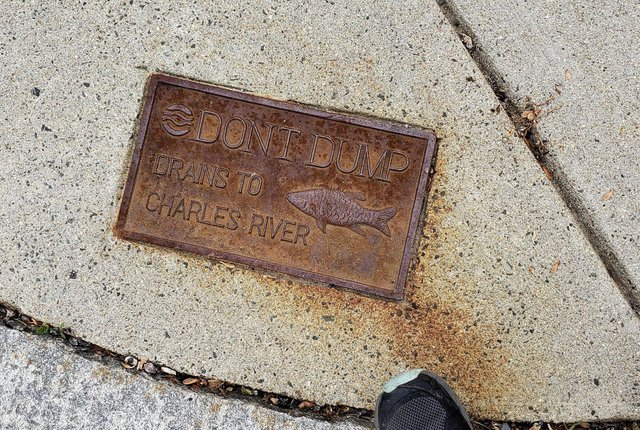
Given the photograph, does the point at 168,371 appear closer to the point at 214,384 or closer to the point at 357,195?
A: the point at 214,384

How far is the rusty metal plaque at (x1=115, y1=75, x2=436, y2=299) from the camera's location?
198 centimetres

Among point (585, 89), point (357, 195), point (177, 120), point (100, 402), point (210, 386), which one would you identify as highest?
point (585, 89)

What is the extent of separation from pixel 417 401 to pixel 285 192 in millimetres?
916

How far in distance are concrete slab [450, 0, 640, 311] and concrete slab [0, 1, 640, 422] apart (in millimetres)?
108

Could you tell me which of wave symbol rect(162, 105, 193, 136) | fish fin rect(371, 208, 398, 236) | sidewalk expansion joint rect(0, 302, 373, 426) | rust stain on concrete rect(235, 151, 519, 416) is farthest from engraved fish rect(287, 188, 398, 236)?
sidewalk expansion joint rect(0, 302, 373, 426)

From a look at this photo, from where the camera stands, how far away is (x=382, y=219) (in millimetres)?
1970

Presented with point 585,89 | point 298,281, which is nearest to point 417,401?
point 298,281

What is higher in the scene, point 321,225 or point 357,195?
point 357,195

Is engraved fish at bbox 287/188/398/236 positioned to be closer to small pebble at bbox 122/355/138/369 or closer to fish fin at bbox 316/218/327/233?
fish fin at bbox 316/218/327/233

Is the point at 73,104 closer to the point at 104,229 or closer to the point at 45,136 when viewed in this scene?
the point at 45,136

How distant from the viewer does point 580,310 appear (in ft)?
6.45

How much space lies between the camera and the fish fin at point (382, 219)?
197 cm

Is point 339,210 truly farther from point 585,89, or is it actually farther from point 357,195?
point 585,89

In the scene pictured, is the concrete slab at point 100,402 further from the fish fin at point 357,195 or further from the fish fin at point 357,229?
the fish fin at point 357,195
